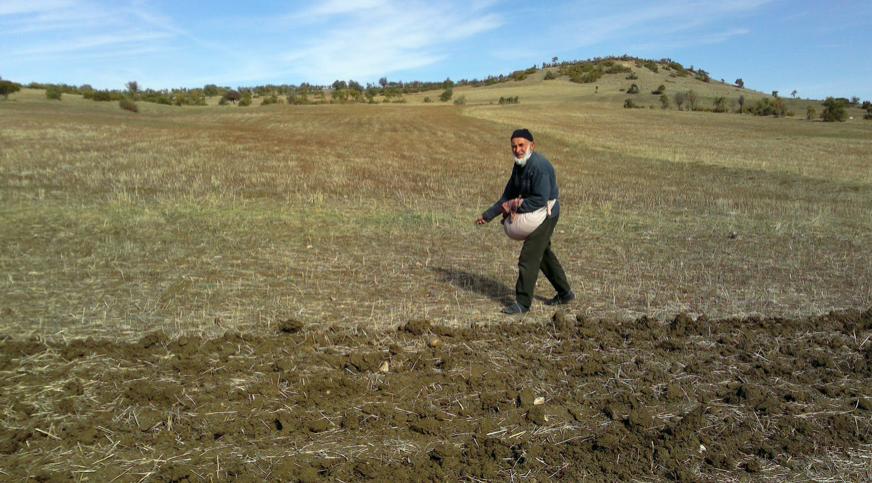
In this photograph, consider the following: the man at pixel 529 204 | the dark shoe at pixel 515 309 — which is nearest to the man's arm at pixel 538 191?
the man at pixel 529 204

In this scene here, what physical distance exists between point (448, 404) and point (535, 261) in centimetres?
220

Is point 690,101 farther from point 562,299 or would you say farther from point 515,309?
point 515,309

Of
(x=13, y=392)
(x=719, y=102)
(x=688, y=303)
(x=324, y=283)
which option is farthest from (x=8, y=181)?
(x=719, y=102)

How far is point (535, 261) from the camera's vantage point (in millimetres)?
6199

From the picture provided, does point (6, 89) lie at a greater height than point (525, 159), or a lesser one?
greater

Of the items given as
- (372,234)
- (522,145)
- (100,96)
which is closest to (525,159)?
(522,145)

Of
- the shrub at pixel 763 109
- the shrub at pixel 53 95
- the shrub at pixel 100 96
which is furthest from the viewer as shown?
the shrub at pixel 763 109

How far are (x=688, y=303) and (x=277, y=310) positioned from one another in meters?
4.91

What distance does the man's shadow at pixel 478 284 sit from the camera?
725 cm

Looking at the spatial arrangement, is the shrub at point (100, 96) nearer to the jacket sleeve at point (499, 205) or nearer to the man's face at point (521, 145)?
the jacket sleeve at point (499, 205)

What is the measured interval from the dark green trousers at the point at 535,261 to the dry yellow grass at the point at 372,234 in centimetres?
48

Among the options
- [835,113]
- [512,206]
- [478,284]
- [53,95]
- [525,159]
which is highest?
[53,95]

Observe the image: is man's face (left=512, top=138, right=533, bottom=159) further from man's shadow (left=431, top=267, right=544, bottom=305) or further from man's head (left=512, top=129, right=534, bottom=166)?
man's shadow (left=431, top=267, right=544, bottom=305)

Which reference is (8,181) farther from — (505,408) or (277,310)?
(505,408)
